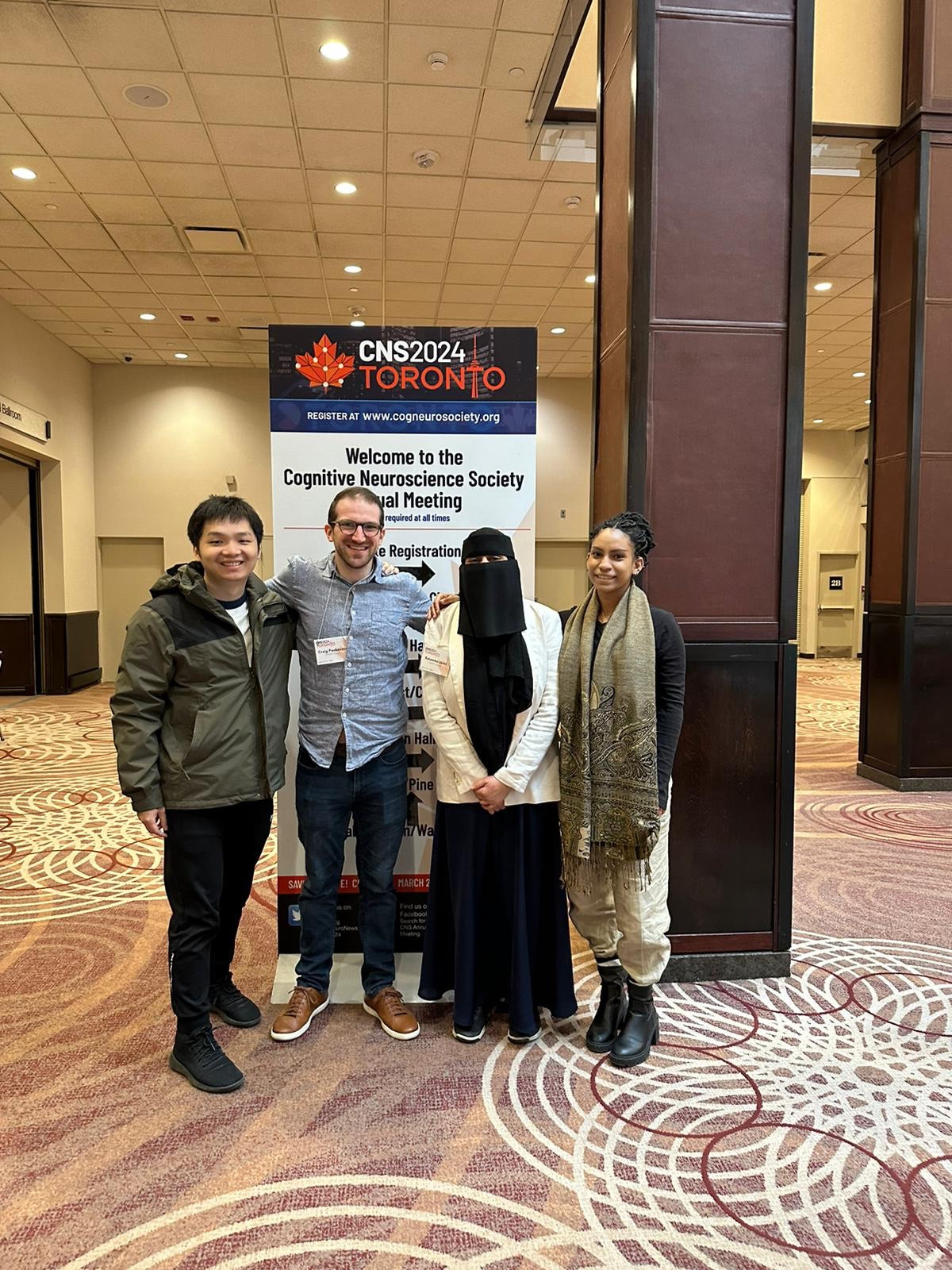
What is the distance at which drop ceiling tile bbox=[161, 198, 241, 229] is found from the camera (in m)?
7.18

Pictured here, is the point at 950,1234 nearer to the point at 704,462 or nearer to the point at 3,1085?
the point at 704,462

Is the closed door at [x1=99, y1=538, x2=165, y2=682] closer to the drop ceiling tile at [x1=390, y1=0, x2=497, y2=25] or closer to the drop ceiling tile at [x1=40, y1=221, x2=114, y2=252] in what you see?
the drop ceiling tile at [x1=40, y1=221, x2=114, y2=252]

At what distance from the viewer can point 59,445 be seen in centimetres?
1112

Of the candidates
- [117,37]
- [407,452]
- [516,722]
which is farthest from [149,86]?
[516,722]

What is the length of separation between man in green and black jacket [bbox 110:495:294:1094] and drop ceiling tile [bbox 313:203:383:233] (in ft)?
19.3

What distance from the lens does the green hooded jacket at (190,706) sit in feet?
7.81

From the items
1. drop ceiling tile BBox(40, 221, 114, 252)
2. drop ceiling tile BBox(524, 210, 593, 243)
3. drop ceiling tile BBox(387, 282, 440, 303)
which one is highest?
drop ceiling tile BBox(387, 282, 440, 303)

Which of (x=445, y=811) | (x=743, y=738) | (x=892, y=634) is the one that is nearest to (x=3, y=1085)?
(x=445, y=811)

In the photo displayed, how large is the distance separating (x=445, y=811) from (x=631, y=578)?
969 mm

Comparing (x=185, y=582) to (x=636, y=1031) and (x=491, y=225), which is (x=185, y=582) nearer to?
(x=636, y=1031)

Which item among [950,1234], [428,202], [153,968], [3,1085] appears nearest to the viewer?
[950,1234]

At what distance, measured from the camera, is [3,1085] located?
2482 millimetres

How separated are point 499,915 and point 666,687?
938 mm

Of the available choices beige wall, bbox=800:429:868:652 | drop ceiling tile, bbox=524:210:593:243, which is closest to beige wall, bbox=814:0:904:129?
drop ceiling tile, bbox=524:210:593:243
